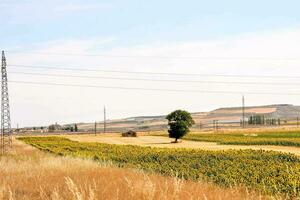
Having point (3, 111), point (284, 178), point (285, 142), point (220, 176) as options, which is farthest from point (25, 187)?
point (285, 142)

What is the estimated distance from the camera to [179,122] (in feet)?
259

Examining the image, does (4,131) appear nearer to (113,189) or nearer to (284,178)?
(284,178)

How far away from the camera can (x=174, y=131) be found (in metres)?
79.1

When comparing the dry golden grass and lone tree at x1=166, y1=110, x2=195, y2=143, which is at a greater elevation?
lone tree at x1=166, y1=110, x2=195, y2=143

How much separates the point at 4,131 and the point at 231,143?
1176 inches

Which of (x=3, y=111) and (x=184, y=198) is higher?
(x=3, y=111)

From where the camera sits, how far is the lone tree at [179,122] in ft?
256

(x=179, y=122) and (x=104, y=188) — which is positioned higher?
(x=179, y=122)

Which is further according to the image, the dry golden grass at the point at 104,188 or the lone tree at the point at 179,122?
the lone tree at the point at 179,122

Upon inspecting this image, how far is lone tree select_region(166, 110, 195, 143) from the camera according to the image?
7812 centimetres

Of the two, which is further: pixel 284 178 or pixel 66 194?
pixel 284 178

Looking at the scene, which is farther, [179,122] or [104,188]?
[179,122]

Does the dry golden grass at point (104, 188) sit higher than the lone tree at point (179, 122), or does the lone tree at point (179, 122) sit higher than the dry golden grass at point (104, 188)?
the lone tree at point (179, 122)

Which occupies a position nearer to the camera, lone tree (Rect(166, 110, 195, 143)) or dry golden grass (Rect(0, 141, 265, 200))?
dry golden grass (Rect(0, 141, 265, 200))
